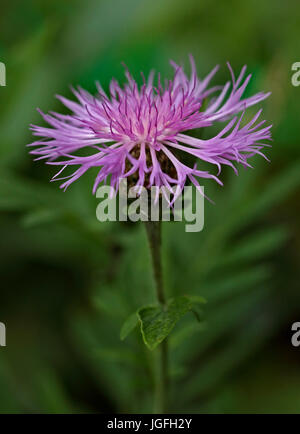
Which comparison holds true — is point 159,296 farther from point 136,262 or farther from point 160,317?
point 136,262

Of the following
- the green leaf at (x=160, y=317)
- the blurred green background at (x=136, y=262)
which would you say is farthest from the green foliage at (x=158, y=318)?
the blurred green background at (x=136, y=262)

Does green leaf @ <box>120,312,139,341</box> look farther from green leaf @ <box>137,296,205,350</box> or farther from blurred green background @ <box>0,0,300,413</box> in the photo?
blurred green background @ <box>0,0,300,413</box>

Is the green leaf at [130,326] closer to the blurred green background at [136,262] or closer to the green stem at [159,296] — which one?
the green stem at [159,296]
